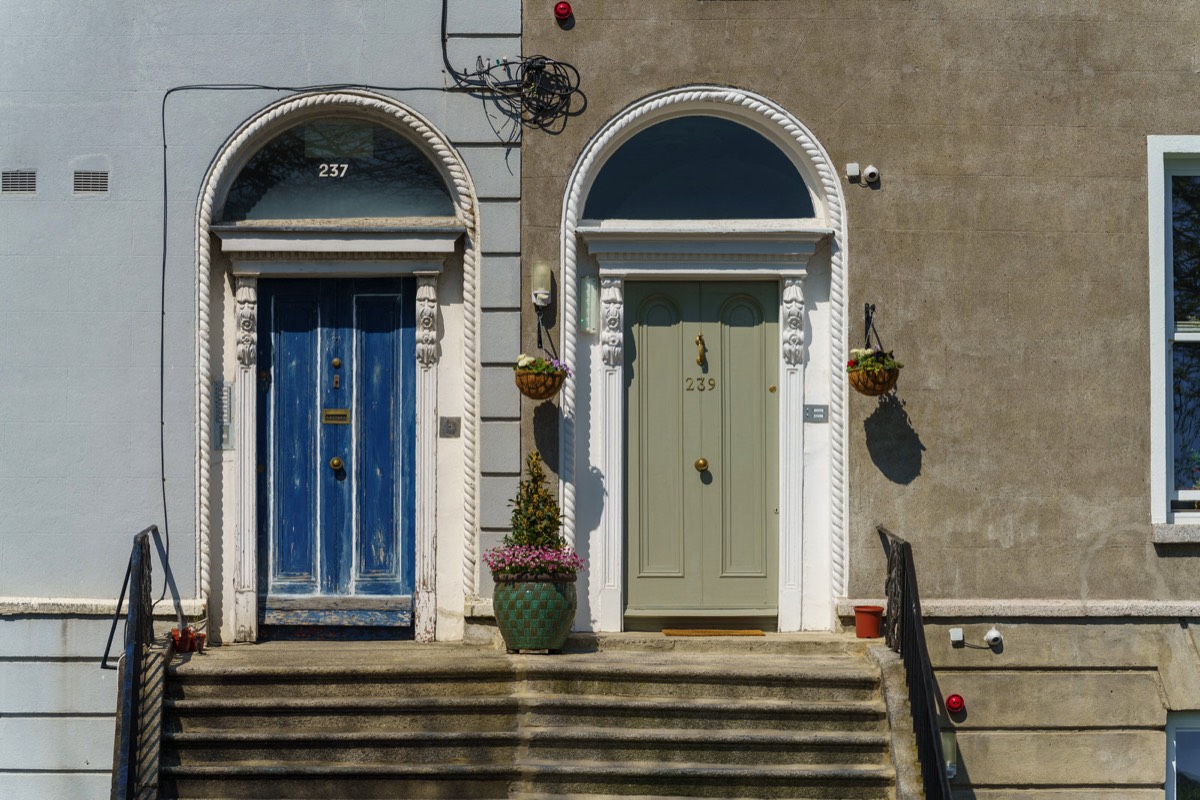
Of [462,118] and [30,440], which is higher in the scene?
[462,118]

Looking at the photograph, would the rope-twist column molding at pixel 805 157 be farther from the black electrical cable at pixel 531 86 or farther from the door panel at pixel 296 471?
the door panel at pixel 296 471

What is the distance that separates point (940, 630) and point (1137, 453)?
1.65 metres

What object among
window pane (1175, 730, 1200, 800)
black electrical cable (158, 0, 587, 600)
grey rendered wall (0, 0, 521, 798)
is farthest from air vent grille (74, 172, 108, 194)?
window pane (1175, 730, 1200, 800)

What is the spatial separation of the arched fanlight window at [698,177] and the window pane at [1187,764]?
13.2 ft

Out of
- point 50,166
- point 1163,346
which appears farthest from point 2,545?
point 1163,346

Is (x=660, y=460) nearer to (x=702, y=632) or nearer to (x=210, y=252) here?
(x=702, y=632)

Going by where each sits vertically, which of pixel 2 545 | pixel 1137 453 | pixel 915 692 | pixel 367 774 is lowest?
pixel 367 774

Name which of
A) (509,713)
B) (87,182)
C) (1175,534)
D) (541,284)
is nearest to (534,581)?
(509,713)

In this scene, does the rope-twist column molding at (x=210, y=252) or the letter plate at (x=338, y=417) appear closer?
the rope-twist column molding at (x=210, y=252)

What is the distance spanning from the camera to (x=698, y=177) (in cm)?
855

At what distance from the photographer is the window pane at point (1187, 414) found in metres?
8.54

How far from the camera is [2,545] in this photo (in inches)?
327

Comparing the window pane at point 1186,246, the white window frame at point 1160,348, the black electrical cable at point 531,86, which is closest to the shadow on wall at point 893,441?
the white window frame at point 1160,348

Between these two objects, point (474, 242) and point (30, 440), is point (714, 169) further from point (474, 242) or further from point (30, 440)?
point (30, 440)
